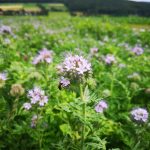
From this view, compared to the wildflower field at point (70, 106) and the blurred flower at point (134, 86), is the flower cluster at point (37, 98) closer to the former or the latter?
the wildflower field at point (70, 106)

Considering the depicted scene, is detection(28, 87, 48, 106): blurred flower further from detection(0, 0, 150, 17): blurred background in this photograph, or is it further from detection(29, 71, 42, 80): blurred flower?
detection(0, 0, 150, 17): blurred background

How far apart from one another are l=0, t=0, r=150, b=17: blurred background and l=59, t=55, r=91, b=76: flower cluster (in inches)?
754

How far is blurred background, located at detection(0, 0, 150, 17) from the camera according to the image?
2408 cm

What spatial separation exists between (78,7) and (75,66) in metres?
31.6

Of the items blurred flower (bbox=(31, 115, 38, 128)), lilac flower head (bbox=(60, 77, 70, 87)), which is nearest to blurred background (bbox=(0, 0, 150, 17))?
blurred flower (bbox=(31, 115, 38, 128))

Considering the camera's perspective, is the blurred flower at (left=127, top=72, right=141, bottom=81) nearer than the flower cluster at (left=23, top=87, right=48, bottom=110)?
No

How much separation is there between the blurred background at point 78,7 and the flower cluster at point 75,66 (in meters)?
19.1

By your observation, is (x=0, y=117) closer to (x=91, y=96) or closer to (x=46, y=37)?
(x=91, y=96)

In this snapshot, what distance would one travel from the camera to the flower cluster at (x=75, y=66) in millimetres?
2635

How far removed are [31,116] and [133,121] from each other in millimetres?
1001

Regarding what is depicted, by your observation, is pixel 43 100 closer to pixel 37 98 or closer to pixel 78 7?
pixel 37 98

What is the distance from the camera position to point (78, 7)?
33.8 metres

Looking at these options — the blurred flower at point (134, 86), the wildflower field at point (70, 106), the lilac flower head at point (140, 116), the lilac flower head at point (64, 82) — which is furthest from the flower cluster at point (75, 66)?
the blurred flower at point (134, 86)

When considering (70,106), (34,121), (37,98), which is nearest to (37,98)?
(37,98)
